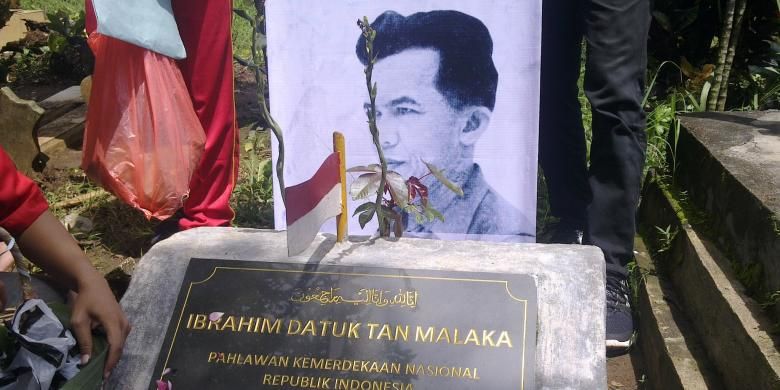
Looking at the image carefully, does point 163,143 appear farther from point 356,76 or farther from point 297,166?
point 356,76

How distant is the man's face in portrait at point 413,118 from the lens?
2.55 m

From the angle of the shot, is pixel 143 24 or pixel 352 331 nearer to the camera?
pixel 352 331

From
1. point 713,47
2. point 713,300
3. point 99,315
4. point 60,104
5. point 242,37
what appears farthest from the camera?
point 242,37

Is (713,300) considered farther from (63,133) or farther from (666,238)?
(63,133)

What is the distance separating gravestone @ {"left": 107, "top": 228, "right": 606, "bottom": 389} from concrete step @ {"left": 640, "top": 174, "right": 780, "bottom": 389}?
19.3 inches

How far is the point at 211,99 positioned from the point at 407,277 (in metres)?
1.45

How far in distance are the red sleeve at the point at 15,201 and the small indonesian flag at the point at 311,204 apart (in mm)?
528

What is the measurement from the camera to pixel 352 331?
5.28 feet

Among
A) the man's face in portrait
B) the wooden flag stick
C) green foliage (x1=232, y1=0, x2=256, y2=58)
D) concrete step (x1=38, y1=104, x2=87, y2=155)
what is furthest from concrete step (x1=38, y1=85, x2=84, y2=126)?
the wooden flag stick

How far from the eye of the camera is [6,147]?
3.88 m

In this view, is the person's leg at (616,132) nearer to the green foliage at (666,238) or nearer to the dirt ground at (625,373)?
the dirt ground at (625,373)

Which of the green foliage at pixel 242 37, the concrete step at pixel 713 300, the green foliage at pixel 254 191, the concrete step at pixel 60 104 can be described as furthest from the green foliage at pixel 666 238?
the green foliage at pixel 242 37

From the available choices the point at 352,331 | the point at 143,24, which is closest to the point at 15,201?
the point at 352,331

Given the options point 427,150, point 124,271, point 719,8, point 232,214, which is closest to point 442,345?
point 427,150
